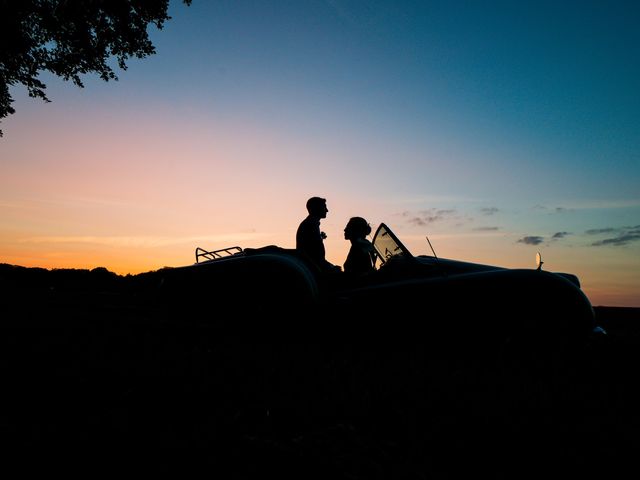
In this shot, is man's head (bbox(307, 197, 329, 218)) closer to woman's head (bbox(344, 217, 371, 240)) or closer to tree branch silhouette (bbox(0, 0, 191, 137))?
woman's head (bbox(344, 217, 371, 240))

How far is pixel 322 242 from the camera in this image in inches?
203

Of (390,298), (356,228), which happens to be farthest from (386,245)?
(390,298)

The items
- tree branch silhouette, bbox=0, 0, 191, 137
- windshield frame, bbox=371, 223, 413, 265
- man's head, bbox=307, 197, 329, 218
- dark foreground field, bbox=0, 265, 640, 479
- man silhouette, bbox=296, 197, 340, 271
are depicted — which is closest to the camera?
dark foreground field, bbox=0, 265, 640, 479

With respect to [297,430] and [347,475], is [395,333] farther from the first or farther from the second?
[347,475]

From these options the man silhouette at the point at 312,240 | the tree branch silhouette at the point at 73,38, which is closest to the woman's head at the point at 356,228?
the man silhouette at the point at 312,240

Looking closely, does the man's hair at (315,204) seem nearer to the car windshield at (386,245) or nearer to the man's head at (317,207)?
the man's head at (317,207)

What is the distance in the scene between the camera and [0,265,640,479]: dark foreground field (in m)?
1.47

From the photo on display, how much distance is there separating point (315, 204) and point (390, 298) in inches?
79.7

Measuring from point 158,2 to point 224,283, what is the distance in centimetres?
1152

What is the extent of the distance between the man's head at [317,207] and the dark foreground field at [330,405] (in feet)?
6.79

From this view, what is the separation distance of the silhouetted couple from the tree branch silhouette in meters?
10.3

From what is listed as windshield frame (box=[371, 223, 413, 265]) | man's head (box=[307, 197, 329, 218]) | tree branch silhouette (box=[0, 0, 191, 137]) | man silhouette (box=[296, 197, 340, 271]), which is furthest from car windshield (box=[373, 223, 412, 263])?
tree branch silhouette (box=[0, 0, 191, 137])

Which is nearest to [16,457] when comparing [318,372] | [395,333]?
[318,372]

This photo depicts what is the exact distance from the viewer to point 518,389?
2.45 metres
